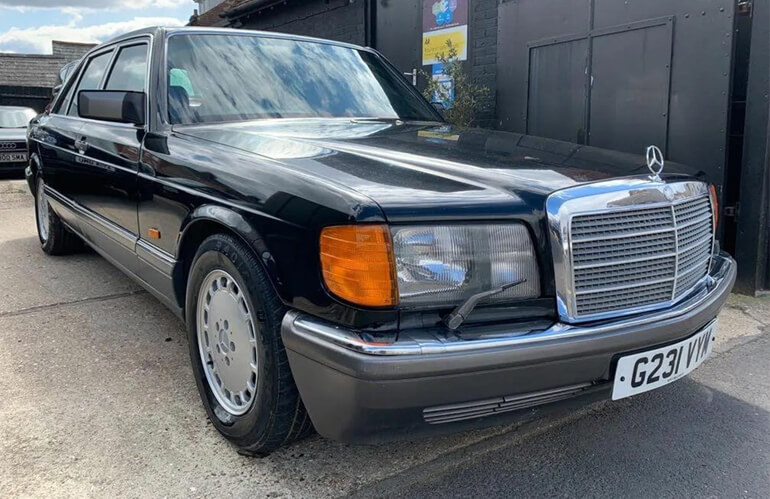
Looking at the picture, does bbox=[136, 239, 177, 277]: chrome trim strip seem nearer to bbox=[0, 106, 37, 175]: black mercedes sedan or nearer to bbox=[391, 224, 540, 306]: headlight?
bbox=[391, 224, 540, 306]: headlight

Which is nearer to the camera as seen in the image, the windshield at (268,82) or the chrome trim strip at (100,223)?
the windshield at (268,82)

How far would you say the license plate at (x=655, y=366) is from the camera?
2062mm

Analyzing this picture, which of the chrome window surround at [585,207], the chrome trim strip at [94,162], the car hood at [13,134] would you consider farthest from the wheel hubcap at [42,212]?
the car hood at [13,134]

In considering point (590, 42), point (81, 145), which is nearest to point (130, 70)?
point (81, 145)

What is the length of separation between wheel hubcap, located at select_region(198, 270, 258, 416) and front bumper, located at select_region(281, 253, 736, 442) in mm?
380

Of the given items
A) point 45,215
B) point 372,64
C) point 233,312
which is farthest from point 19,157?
point 233,312

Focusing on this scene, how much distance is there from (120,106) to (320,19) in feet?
25.4

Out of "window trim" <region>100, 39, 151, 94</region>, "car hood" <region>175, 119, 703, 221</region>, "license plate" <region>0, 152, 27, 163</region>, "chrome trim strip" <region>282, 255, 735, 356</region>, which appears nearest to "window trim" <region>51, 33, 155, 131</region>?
"window trim" <region>100, 39, 151, 94</region>

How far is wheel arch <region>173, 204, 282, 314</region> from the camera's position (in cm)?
Answer: 211

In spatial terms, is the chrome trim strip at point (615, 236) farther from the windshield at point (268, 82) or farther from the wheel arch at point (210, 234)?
the windshield at point (268, 82)

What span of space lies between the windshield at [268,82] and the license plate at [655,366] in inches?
76.6

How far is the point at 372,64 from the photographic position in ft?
12.8

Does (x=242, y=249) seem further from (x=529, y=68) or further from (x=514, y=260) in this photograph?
(x=529, y=68)

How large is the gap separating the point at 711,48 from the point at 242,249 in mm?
4339
